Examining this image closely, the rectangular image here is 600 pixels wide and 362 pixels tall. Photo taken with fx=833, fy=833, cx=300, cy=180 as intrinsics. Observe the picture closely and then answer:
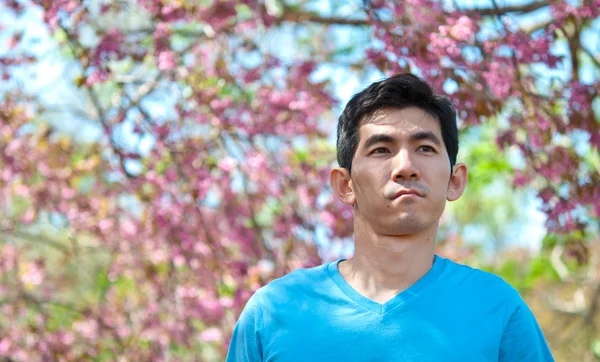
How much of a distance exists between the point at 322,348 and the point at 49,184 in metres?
4.32

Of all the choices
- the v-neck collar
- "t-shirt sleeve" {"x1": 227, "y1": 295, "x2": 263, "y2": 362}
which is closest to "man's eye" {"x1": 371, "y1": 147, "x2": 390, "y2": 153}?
the v-neck collar

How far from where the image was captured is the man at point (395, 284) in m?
1.71

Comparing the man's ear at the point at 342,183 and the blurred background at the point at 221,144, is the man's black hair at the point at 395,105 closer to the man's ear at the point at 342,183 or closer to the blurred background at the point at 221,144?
the man's ear at the point at 342,183

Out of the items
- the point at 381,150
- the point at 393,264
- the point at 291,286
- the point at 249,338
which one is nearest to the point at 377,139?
the point at 381,150

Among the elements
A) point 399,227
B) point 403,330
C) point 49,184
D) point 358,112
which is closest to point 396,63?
point 358,112

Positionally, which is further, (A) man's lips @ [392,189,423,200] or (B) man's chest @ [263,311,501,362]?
(A) man's lips @ [392,189,423,200]

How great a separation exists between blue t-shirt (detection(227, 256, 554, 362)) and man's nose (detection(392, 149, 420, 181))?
0.22 m

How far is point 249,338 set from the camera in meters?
1.82

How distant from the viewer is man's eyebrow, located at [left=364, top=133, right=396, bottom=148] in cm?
185

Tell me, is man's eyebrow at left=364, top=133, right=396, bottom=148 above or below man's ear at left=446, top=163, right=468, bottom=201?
above

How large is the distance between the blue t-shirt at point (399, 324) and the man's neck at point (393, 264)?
0.03m

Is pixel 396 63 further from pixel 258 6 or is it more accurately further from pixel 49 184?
pixel 49 184

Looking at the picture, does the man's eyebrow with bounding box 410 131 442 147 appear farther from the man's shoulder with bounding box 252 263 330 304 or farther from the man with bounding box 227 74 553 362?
the man's shoulder with bounding box 252 263 330 304

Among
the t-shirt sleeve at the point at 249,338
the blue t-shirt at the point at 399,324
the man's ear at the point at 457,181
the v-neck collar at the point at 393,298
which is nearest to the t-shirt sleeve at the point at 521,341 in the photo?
A: the blue t-shirt at the point at 399,324
